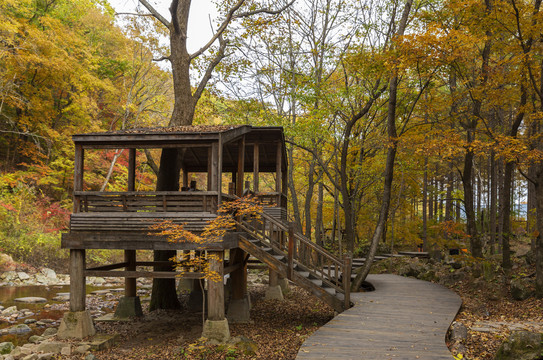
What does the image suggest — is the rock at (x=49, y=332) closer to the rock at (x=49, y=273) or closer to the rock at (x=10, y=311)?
the rock at (x=10, y=311)

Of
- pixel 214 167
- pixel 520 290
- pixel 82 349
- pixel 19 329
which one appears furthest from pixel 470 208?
pixel 19 329

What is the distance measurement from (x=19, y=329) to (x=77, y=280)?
3450 millimetres

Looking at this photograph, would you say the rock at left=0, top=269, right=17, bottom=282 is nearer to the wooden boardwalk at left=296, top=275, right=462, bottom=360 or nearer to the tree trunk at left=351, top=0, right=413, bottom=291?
the tree trunk at left=351, top=0, right=413, bottom=291

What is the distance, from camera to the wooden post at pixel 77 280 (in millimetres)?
10594

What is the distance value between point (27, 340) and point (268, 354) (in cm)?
704

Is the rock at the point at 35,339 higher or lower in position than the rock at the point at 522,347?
lower

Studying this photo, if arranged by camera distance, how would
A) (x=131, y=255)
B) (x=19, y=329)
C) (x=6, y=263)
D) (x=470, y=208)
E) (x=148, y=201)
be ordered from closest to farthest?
(x=148, y=201) < (x=19, y=329) < (x=131, y=255) < (x=470, y=208) < (x=6, y=263)

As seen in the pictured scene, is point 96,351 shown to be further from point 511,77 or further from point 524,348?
point 511,77

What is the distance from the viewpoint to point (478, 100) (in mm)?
13125

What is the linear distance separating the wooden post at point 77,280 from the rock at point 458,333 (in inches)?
351

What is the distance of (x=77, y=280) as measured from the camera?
35.1ft

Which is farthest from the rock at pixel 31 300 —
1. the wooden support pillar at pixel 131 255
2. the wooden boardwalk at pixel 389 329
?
the wooden boardwalk at pixel 389 329

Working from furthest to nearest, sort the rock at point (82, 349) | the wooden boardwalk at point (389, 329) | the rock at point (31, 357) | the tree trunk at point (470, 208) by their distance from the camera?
the tree trunk at point (470, 208), the rock at point (82, 349), the rock at point (31, 357), the wooden boardwalk at point (389, 329)

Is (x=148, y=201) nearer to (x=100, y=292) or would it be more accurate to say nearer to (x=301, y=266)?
(x=301, y=266)
